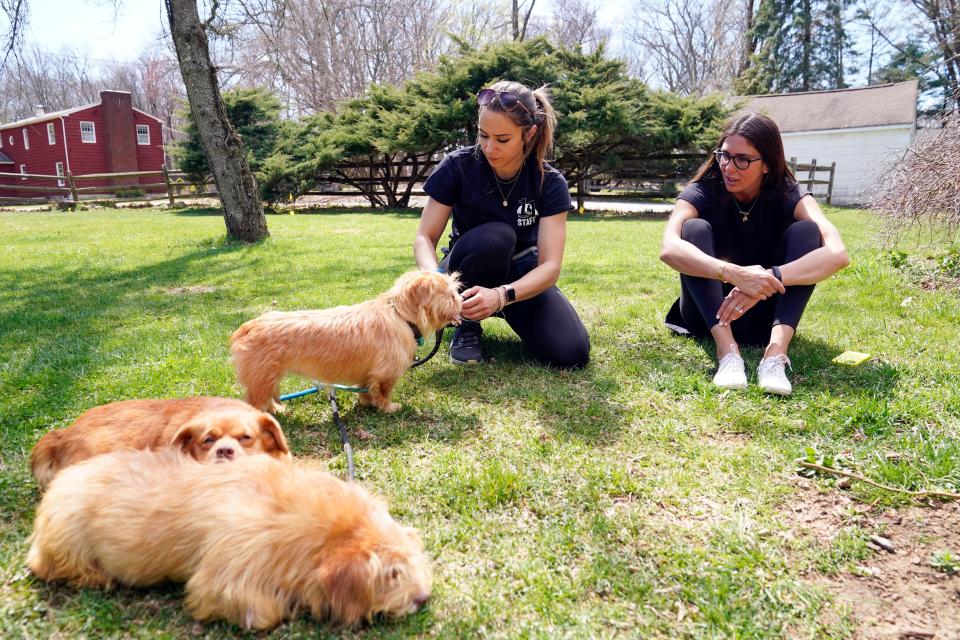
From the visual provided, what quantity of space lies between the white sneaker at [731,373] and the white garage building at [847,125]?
26.1 m

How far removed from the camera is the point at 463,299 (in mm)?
3873

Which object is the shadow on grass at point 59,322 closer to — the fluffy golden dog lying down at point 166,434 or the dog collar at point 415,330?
the fluffy golden dog lying down at point 166,434

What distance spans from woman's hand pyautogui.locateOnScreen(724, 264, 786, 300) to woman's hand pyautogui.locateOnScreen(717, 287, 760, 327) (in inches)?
1.5

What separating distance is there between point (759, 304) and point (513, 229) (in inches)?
77.1

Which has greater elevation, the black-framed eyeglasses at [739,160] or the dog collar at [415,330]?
the black-framed eyeglasses at [739,160]

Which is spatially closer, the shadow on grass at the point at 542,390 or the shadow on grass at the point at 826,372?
the shadow on grass at the point at 542,390

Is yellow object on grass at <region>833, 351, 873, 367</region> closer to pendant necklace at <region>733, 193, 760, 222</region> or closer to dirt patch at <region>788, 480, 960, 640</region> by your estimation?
pendant necklace at <region>733, 193, 760, 222</region>

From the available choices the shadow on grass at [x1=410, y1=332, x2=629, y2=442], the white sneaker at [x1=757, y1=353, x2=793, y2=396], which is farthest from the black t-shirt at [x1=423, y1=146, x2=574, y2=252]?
the white sneaker at [x1=757, y1=353, x2=793, y2=396]

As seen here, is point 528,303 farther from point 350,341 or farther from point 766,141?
point 766,141

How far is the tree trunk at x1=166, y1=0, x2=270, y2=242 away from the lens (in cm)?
933

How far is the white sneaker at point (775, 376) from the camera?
355 cm

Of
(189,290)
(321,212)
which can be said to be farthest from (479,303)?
(321,212)

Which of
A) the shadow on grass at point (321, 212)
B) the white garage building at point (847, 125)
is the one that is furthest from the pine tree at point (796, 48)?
the shadow on grass at point (321, 212)

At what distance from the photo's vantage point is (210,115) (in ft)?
31.2
